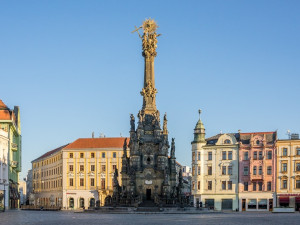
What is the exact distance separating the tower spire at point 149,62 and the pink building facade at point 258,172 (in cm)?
3099

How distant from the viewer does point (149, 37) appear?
7144 cm

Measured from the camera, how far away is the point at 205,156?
97812 mm

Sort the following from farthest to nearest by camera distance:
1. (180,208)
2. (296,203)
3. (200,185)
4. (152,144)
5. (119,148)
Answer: (119,148) < (200,185) < (296,203) < (152,144) < (180,208)

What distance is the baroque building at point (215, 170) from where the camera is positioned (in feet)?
314

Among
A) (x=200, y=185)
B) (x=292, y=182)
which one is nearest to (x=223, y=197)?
(x=200, y=185)

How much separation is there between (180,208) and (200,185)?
3600cm

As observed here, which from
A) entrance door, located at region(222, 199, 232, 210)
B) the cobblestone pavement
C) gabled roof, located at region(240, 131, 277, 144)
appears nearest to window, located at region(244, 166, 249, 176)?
gabled roof, located at region(240, 131, 277, 144)

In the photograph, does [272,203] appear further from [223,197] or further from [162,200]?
[162,200]

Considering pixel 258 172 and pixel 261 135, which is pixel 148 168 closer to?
pixel 258 172

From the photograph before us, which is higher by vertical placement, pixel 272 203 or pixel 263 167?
pixel 263 167

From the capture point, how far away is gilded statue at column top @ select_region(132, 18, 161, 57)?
231 ft

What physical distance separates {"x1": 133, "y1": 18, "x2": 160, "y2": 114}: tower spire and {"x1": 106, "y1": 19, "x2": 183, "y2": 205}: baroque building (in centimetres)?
25

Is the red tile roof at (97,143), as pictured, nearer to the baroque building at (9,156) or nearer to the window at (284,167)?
the baroque building at (9,156)

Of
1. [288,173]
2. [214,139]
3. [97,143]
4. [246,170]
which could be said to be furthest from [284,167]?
[97,143]
